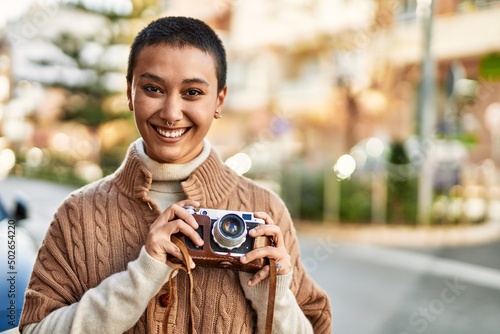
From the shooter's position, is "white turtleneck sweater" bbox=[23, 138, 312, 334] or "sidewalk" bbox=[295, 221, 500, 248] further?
"sidewalk" bbox=[295, 221, 500, 248]

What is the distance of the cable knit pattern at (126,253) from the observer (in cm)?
140

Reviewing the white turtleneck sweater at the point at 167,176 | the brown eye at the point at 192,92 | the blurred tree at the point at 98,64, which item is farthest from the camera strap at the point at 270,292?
the blurred tree at the point at 98,64

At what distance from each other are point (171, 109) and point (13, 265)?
148cm

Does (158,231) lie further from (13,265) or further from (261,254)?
(13,265)

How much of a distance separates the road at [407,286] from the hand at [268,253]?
155 inches

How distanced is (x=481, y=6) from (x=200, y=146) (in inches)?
758

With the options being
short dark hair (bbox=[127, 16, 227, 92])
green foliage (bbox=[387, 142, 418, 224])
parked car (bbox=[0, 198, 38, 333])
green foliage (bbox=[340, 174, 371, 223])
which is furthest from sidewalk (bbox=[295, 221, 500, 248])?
short dark hair (bbox=[127, 16, 227, 92])

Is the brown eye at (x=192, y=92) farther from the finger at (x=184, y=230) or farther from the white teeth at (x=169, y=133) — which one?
the finger at (x=184, y=230)

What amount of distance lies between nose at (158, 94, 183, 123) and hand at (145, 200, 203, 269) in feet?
0.64

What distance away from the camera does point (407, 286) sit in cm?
679

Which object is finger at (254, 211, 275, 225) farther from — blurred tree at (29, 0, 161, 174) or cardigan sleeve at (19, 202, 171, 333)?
blurred tree at (29, 0, 161, 174)

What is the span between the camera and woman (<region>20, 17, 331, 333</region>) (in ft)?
4.32

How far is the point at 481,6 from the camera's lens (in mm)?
18797

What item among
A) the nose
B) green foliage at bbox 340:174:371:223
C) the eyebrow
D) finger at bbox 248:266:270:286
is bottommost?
green foliage at bbox 340:174:371:223
